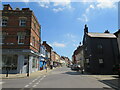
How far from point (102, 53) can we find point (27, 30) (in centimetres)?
1534

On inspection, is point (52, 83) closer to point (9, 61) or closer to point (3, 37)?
point (9, 61)

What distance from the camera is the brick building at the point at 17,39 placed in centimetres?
2005

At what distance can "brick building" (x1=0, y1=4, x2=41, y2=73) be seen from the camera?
2005 cm

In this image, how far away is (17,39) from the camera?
68.4 feet

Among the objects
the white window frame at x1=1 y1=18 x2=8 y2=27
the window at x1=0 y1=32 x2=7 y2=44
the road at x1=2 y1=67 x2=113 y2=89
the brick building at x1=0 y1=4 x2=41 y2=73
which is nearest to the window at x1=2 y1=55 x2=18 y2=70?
the brick building at x1=0 y1=4 x2=41 y2=73

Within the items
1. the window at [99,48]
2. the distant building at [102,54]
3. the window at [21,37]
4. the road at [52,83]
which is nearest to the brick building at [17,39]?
the window at [21,37]

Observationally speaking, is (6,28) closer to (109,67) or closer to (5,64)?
(5,64)

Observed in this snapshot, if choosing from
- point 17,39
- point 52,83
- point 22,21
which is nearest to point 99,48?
point 52,83

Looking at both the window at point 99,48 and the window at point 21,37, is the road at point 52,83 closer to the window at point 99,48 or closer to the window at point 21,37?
the window at point 21,37

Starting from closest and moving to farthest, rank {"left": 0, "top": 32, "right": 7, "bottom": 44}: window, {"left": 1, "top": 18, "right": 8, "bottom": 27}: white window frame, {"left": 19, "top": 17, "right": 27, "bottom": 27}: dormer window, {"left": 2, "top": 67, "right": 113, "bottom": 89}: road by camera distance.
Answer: {"left": 2, "top": 67, "right": 113, "bottom": 89}: road
{"left": 0, "top": 32, "right": 7, "bottom": 44}: window
{"left": 1, "top": 18, "right": 8, "bottom": 27}: white window frame
{"left": 19, "top": 17, "right": 27, "bottom": 27}: dormer window

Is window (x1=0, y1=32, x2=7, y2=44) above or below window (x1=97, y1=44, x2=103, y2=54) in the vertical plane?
above

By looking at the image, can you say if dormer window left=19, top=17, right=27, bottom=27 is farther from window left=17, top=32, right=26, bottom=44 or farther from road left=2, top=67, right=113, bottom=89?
road left=2, top=67, right=113, bottom=89

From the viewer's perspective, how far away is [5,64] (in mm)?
20109

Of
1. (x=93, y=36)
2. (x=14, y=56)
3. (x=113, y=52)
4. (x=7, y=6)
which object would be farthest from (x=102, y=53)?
(x=7, y=6)
